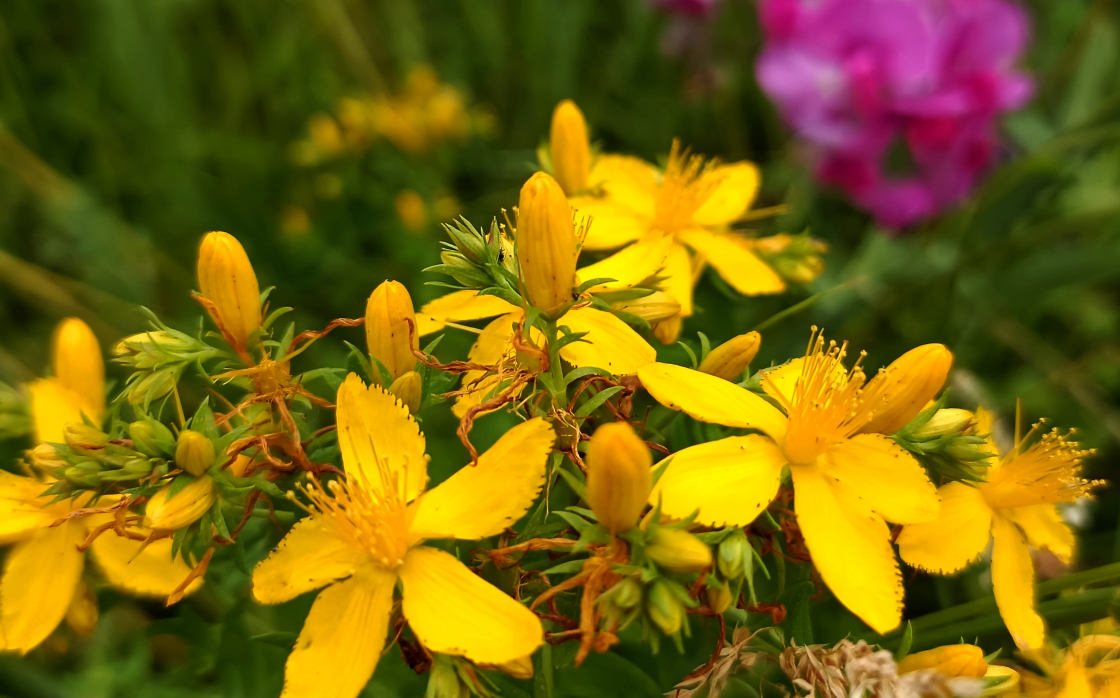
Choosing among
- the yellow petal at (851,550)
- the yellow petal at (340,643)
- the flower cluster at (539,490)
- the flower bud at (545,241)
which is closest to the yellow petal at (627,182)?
the flower cluster at (539,490)

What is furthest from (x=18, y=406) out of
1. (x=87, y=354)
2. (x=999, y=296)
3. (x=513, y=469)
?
(x=999, y=296)

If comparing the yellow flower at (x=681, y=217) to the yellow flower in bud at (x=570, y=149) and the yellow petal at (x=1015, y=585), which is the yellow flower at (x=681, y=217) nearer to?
the yellow flower in bud at (x=570, y=149)

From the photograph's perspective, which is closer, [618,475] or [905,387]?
[618,475]

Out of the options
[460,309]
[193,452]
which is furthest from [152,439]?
[460,309]

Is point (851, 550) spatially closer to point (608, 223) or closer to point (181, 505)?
point (608, 223)

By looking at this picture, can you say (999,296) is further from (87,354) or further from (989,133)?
(87,354)
